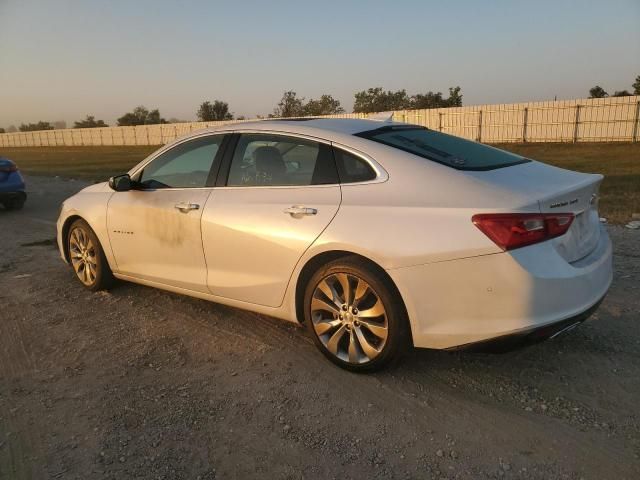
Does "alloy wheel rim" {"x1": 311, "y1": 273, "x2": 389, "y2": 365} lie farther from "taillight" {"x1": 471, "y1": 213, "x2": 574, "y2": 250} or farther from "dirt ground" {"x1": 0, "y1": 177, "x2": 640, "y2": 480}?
"taillight" {"x1": 471, "y1": 213, "x2": 574, "y2": 250}

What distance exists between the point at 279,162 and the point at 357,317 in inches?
48.6

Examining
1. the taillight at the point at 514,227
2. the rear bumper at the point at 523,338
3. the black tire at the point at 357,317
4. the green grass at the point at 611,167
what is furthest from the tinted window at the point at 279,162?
the green grass at the point at 611,167

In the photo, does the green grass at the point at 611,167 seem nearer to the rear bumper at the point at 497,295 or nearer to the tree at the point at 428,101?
the rear bumper at the point at 497,295

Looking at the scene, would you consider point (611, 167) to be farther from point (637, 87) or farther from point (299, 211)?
point (637, 87)

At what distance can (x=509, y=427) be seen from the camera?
273 centimetres

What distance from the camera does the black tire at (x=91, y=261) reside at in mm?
4848

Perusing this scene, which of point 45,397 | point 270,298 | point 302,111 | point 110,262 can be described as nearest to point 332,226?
point 270,298

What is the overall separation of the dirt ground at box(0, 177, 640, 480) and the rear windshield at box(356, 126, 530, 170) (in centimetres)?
129

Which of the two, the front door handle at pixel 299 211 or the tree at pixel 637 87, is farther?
the tree at pixel 637 87

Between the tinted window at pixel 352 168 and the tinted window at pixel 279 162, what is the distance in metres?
0.05

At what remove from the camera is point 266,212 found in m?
3.49

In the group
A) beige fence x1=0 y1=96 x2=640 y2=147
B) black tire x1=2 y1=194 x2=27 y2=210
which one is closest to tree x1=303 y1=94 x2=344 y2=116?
beige fence x1=0 y1=96 x2=640 y2=147

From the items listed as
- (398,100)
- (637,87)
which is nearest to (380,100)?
(398,100)

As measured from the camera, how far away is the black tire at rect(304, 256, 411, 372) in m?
3.00
